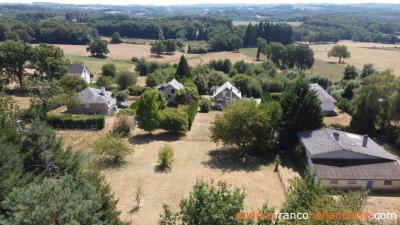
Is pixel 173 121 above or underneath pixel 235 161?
above

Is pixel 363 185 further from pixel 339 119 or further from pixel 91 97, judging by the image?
pixel 91 97

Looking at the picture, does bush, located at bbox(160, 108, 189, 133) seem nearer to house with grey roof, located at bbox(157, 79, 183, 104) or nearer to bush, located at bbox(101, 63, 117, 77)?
house with grey roof, located at bbox(157, 79, 183, 104)

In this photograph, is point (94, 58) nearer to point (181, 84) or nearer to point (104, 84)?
point (104, 84)

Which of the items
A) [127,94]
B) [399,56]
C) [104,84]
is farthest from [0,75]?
[399,56]

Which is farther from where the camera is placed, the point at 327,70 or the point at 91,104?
the point at 327,70

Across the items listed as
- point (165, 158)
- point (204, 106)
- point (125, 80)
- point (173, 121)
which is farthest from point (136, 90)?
point (165, 158)

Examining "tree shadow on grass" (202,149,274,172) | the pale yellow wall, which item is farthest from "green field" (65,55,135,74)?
the pale yellow wall

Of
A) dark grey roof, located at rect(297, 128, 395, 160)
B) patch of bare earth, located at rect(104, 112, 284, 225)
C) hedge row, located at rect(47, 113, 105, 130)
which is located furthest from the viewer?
hedge row, located at rect(47, 113, 105, 130)

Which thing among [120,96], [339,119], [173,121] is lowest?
[120,96]
